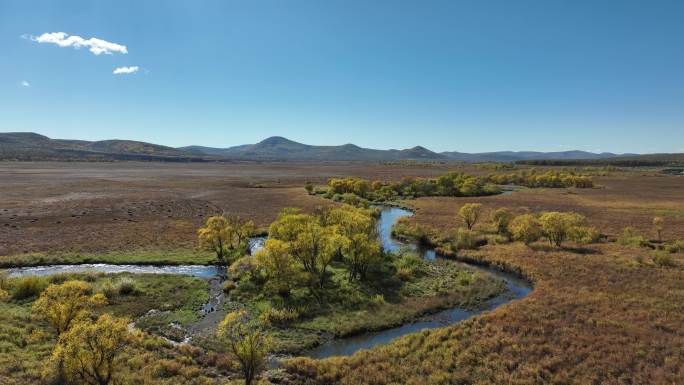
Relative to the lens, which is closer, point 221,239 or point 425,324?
point 425,324

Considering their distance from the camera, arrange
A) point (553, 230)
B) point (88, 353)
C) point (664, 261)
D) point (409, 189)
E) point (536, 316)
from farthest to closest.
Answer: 1. point (409, 189)
2. point (553, 230)
3. point (664, 261)
4. point (536, 316)
5. point (88, 353)

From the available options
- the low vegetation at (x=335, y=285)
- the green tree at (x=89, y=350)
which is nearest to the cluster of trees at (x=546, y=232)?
the low vegetation at (x=335, y=285)

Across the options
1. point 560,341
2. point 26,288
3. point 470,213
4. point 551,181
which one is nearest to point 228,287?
point 26,288

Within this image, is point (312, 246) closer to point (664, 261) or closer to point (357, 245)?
point (357, 245)

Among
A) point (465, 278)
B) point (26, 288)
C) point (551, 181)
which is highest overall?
point (551, 181)

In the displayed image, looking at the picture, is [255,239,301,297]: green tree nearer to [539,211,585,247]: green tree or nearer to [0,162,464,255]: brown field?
[0,162,464,255]: brown field

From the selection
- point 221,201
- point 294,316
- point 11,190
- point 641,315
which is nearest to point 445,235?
point 641,315

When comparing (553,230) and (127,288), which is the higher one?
(553,230)
